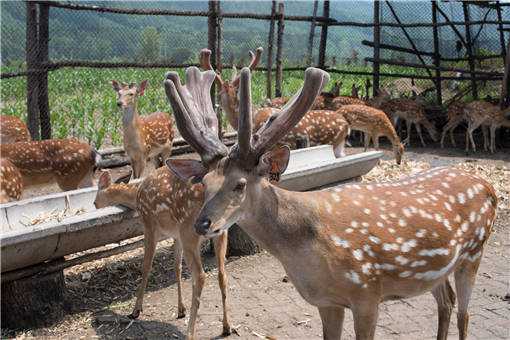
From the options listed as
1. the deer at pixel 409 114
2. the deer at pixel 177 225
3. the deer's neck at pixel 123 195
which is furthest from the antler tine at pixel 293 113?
the deer at pixel 409 114

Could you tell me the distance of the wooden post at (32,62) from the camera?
8938mm

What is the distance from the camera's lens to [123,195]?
18.6ft

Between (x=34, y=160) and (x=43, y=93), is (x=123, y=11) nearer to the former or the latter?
(x=43, y=93)

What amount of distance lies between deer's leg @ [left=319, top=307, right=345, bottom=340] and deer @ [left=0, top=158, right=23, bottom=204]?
3.50m

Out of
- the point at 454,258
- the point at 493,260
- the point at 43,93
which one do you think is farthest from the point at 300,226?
the point at 43,93

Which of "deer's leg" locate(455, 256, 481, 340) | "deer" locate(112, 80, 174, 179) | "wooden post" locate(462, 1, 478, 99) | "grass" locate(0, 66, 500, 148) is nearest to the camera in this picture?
"deer's leg" locate(455, 256, 481, 340)

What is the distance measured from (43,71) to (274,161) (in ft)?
21.4

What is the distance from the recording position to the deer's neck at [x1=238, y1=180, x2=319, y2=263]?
3389 mm

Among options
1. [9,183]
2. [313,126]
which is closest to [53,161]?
[9,183]

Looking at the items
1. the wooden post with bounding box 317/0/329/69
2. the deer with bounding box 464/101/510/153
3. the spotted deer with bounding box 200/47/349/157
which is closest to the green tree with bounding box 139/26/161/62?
the wooden post with bounding box 317/0/329/69

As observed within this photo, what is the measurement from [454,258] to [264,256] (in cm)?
302

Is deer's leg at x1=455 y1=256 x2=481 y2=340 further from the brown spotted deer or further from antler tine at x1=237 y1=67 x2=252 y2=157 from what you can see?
antler tine at x1=237 y1=67 x2=252 y2=157

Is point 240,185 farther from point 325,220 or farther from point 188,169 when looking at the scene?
point 325,220

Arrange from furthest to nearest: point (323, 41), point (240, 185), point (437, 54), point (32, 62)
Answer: point (437, 54) < point (323, 41) < point (32, 62) < point (240, 185)
